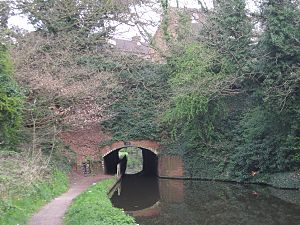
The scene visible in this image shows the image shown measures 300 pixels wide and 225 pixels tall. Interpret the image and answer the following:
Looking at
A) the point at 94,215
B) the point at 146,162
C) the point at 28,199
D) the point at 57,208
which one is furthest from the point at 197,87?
the point at 146,162

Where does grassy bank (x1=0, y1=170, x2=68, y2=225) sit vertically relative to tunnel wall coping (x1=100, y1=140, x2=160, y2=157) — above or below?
below

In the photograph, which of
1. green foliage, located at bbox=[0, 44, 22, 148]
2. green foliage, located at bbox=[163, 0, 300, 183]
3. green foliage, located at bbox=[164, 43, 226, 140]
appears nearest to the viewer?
green foliage, located at bbox=[0, 44, 22, 148]

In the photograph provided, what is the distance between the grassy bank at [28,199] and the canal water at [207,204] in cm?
265

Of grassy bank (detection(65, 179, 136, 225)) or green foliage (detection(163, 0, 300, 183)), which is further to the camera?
green foliage (detection(163, 0, 300, 183))

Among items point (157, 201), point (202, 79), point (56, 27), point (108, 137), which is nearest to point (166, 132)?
point (108, 137)

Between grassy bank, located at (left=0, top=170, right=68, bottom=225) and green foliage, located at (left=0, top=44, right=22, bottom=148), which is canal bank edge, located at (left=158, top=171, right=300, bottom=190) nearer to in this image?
grassy bank, located at (left=0, top=170, right=68, bottom=225)

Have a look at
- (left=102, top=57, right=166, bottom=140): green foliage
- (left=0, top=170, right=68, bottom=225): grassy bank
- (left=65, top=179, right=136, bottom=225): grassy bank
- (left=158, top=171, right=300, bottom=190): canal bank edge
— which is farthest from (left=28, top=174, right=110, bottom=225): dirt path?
(left=158, top=171, right=300, bottom=190): canal bank edge

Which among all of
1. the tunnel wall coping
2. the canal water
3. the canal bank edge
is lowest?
the canal water

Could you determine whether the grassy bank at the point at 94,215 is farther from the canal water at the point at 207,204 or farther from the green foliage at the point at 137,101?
the green foliage at the point at 137,101

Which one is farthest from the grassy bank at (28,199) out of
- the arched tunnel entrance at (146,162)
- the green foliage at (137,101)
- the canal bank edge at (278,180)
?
the arched tunnel entrance at (146,162)

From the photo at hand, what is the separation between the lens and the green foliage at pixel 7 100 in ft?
44.3

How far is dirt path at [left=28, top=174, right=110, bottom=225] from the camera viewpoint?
10992 millimetres

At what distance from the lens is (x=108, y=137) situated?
2420cm

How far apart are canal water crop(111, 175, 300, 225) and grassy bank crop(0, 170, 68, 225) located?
2.65m
